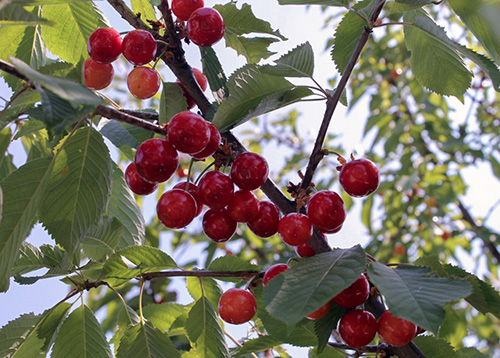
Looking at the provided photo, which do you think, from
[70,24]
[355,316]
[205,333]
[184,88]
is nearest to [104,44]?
[184,88]

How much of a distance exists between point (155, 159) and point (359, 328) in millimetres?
679

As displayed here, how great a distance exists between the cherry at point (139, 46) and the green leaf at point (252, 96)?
10.0 inches


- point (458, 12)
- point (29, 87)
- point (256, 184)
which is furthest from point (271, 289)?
point (458, 12)

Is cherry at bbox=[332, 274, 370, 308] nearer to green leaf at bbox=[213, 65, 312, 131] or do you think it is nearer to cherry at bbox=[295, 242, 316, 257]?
cherry at bbox=[295, 242, 316, 257]

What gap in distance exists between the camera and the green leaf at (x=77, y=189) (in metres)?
1.26

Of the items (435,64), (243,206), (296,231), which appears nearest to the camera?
(296,231)

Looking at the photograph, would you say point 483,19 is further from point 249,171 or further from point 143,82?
point 143,82

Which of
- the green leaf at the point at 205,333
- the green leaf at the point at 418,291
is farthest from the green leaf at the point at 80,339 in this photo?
the green leaf at the point at 418,291

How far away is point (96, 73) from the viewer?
1.54 m

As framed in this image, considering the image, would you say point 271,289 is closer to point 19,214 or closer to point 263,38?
point 19,214

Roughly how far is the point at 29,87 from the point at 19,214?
1.05 ft

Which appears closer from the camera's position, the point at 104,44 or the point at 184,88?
the point at 104,44

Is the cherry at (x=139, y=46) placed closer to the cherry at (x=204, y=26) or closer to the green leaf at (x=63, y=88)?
the cherry at (x=204, y=26)

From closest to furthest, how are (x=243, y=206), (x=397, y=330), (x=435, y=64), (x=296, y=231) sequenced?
(x=397, y=330) → (x=296, y=231) → (x=243, y=206) → (x=435, y=64)
